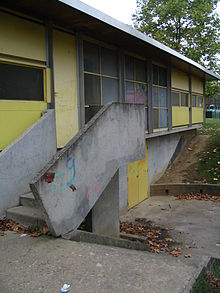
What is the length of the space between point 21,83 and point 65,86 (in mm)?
1488

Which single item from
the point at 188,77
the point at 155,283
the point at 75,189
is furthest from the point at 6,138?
the point at 188,77

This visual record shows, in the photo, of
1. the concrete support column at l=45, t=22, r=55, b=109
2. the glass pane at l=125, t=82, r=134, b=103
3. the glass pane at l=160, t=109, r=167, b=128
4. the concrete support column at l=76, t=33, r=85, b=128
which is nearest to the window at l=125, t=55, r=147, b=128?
the glass pane at l=125, t=82, r=134, b=103

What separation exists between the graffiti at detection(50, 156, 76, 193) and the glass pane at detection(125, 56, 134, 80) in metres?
→ 7.13

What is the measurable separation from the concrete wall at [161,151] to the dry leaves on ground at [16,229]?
907cm

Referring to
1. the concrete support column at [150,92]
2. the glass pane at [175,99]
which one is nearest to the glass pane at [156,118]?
the concrete support column at [150,92]

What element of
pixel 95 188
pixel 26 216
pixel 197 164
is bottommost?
pixel 197 164

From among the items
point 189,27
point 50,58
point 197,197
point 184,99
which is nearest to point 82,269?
point 50,58

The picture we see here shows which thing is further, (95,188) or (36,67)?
(36,67)

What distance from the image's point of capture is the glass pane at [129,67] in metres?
11.7

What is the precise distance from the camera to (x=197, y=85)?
67.1 feet

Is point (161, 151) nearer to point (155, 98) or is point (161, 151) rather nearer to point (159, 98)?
point (159, 98)

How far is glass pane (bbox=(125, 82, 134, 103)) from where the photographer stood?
37.9 feet

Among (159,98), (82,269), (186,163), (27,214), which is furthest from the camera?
(186,163)

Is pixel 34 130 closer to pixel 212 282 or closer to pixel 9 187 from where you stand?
pixel 9 187
